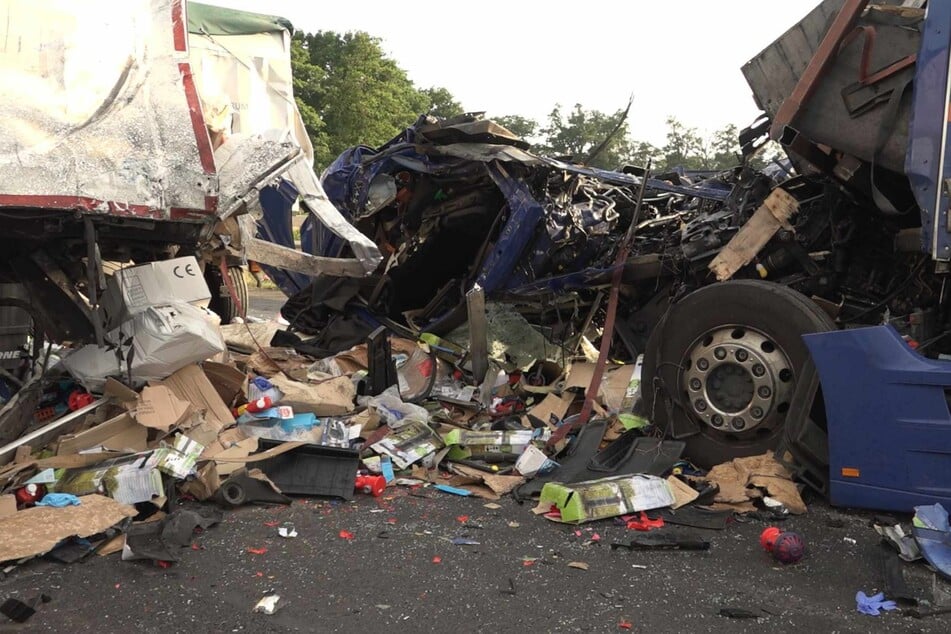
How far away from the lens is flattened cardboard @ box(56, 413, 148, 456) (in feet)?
14.8

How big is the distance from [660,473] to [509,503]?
2.63 ft

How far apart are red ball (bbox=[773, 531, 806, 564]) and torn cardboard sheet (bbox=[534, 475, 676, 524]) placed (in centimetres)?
68

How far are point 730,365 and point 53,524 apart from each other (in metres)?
3.29

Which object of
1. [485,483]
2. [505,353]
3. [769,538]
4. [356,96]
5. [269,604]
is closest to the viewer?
[269,604]

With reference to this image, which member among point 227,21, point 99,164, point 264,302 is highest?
point 227,21

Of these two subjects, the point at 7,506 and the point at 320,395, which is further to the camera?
Result: the point at 320,395

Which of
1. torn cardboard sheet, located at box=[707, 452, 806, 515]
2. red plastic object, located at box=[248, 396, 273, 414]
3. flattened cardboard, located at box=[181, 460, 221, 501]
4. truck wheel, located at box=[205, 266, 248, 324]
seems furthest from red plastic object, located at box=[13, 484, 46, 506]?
truck wheel, located at box=[205, 266, 248, 324]

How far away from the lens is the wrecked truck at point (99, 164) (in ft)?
12.6

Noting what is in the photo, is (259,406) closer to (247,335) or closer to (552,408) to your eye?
(552,408)

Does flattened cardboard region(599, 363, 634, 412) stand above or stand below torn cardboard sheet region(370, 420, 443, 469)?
above

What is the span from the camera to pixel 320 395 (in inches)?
219

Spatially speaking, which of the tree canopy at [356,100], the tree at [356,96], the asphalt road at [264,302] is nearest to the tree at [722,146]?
the tree canopy at [356,100]

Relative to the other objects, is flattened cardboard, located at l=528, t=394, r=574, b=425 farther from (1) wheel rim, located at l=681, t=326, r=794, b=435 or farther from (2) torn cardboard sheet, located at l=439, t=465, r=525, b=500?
(1) wheel rim, located at l=681, t=326, r=794, b=435

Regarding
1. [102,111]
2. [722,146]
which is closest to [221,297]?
[102,111]
